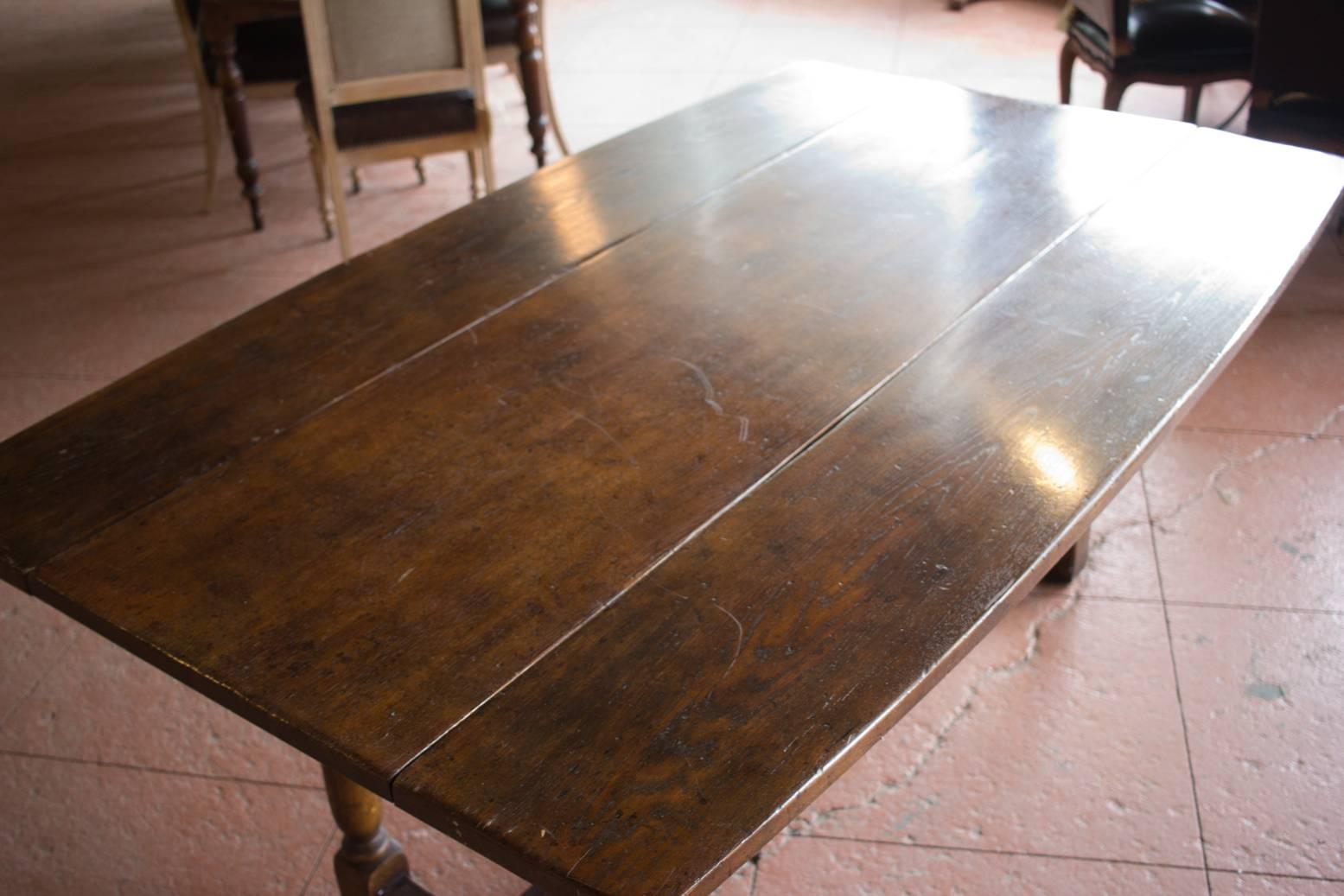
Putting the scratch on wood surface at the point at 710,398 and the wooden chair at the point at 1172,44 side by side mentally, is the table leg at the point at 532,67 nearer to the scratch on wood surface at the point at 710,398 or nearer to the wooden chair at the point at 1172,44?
the wooden chair at the point at 1172,44

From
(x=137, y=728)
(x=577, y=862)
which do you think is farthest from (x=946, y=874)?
(x=137, y=728)

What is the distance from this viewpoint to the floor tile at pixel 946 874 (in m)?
1.58

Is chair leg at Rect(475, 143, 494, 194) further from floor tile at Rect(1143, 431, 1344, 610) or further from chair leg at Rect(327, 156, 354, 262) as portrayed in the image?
floor tile at Rect(1143, 431, 1344, 610)

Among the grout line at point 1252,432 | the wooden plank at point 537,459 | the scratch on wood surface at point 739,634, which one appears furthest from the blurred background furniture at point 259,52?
the scratch on wood surface at point 739,634

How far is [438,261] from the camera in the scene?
66.1 inches

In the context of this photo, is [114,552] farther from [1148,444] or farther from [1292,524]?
[1292,524]

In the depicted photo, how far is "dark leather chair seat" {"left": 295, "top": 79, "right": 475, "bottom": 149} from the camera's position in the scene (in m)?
2.85

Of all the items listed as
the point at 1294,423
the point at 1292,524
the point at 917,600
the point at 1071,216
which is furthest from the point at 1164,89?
the point at 917,600

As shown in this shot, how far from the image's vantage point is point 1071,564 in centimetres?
204

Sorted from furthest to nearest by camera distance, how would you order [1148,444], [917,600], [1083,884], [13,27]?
[13,27], [1083,884], [1148,444], [917,600]

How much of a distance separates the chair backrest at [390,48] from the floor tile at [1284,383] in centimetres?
176

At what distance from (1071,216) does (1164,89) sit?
254 cm

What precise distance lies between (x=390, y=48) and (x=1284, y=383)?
6.65 feet

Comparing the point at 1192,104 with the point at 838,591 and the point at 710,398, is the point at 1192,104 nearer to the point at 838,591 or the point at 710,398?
the point at 710,398
